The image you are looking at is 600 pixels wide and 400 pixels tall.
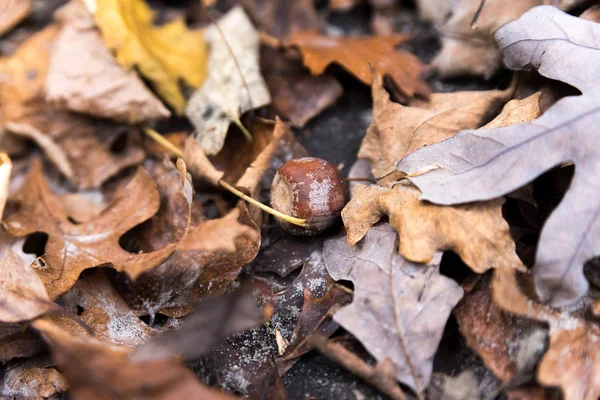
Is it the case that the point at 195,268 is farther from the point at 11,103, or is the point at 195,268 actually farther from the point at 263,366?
the point at 11,103

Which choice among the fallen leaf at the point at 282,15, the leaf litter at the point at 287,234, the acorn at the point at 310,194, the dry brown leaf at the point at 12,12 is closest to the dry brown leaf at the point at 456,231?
the leaf litter at the point at 287,234

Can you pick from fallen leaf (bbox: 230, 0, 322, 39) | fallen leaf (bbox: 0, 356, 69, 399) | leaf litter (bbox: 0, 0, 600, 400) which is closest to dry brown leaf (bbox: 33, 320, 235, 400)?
leaf litter (bbox: 0, 0, 600, 400)

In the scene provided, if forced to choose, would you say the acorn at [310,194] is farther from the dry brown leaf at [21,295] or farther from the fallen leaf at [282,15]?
the fallen leaf at [282,15]

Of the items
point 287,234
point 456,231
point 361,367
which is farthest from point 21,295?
point 456,231

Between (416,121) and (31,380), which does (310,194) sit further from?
(31,380)

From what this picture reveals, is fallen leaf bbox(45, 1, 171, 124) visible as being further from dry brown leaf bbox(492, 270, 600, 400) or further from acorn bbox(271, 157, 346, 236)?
dry brown leaf bbox(492, 270, 600, 400)

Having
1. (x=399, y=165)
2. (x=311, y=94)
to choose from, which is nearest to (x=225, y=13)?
(x=311, y=94)
